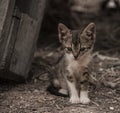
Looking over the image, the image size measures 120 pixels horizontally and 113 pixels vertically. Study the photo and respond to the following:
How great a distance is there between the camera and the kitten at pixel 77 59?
4.48 m

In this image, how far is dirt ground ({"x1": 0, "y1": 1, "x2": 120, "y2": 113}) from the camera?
4.46 m

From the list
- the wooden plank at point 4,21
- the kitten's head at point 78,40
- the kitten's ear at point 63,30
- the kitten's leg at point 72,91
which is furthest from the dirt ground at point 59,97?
the kitten's ear at point 63,30

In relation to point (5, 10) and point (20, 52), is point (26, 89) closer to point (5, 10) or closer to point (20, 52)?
point (20, 52)

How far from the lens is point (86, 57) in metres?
4.59

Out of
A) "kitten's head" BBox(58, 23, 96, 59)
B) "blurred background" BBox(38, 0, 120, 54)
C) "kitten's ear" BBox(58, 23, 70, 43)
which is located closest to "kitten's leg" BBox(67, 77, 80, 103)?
"kitten's head" BBox(58, 23, 96, 59)

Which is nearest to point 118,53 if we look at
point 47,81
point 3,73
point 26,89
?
point 47,81

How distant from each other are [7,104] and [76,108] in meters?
0.93

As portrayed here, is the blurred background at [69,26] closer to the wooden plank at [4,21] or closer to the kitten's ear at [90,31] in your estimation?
the kitten's ear at [90,31]

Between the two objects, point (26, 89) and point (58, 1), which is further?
point (58, 1)

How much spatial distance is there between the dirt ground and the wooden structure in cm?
30

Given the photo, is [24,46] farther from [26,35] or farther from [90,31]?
[90,31]

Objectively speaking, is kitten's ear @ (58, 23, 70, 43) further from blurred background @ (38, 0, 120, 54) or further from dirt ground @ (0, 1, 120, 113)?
blurred background @ (38, 0, 120, 54)

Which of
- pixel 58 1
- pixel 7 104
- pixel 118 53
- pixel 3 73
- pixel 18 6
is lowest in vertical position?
pixel 7 104

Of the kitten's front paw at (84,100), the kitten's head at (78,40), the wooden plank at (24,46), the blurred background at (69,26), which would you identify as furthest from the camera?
the blurred background at (69,26)
